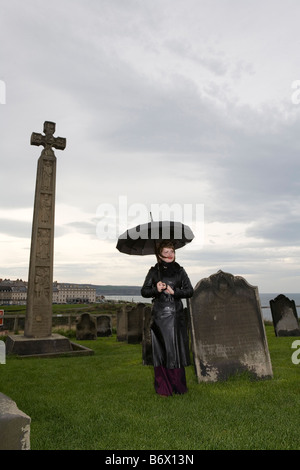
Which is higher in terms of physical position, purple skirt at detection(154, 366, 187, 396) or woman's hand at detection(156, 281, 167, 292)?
woman's hand at detection(156, 281, 167, 292)

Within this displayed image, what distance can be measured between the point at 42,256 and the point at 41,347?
2.61 m

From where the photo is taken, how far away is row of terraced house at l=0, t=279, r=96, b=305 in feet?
358

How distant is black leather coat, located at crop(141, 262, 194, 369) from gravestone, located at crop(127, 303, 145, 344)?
7149 millimetres

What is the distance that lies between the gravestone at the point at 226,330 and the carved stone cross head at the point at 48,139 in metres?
7.44

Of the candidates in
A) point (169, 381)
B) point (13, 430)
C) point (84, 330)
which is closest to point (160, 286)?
point (169, 381)

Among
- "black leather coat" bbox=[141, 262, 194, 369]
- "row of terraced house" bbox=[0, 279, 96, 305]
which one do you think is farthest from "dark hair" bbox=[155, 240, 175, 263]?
"row of terraced house" bbox=[0, 279, 96, 305]

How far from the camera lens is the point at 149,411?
12.7 feet

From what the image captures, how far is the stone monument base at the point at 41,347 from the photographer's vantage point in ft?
28.5

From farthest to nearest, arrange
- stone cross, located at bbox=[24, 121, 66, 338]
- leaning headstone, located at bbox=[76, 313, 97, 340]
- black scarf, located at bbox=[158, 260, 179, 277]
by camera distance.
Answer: leaning headstone, located at bbox=[76, 313, 97, 340] → stone cross, located at bbox=[24, 121, 66, 338] → black scarf, located at bbox=[158, 260, 179, 277]

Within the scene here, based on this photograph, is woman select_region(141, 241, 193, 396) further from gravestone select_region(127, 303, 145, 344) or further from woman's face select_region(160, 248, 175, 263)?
gravestone select_region(127, 303, 145, 344)

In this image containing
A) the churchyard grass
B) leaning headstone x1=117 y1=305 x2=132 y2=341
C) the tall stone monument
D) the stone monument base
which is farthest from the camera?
leaning headstone x1=117 y1=305 x2=132 y2=341

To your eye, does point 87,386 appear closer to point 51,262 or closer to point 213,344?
point 213,344

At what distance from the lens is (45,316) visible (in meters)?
9.55
